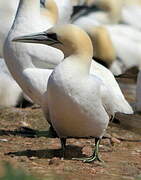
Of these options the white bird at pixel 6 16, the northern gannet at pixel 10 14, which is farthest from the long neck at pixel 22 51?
the white bird at pixel 6 16

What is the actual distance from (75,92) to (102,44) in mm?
7008

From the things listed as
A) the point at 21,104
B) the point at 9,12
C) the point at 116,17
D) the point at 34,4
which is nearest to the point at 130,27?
the point at 116,17

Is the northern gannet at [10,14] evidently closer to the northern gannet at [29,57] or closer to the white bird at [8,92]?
the white bird at [8,92]

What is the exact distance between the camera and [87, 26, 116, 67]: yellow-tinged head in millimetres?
13820

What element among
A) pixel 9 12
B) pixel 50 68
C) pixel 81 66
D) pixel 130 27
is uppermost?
pixel 81 66

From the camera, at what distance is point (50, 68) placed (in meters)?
9.22

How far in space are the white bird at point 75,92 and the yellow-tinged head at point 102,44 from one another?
6235mm

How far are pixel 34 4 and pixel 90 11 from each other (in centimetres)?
688

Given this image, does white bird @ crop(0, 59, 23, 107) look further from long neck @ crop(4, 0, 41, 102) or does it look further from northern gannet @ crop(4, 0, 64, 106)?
long neck @ crop(4, 0, 41, 102)

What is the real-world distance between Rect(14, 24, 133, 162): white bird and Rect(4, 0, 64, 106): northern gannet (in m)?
1.13

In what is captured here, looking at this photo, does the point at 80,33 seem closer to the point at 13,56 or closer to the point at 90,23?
the point at 13,56

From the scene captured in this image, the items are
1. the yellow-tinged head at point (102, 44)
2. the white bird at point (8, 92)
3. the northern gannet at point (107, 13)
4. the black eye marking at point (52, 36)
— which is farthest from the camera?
the northern gannet at point (107, 13)

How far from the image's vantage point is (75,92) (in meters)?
7.04

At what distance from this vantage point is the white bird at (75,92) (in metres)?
7.06
